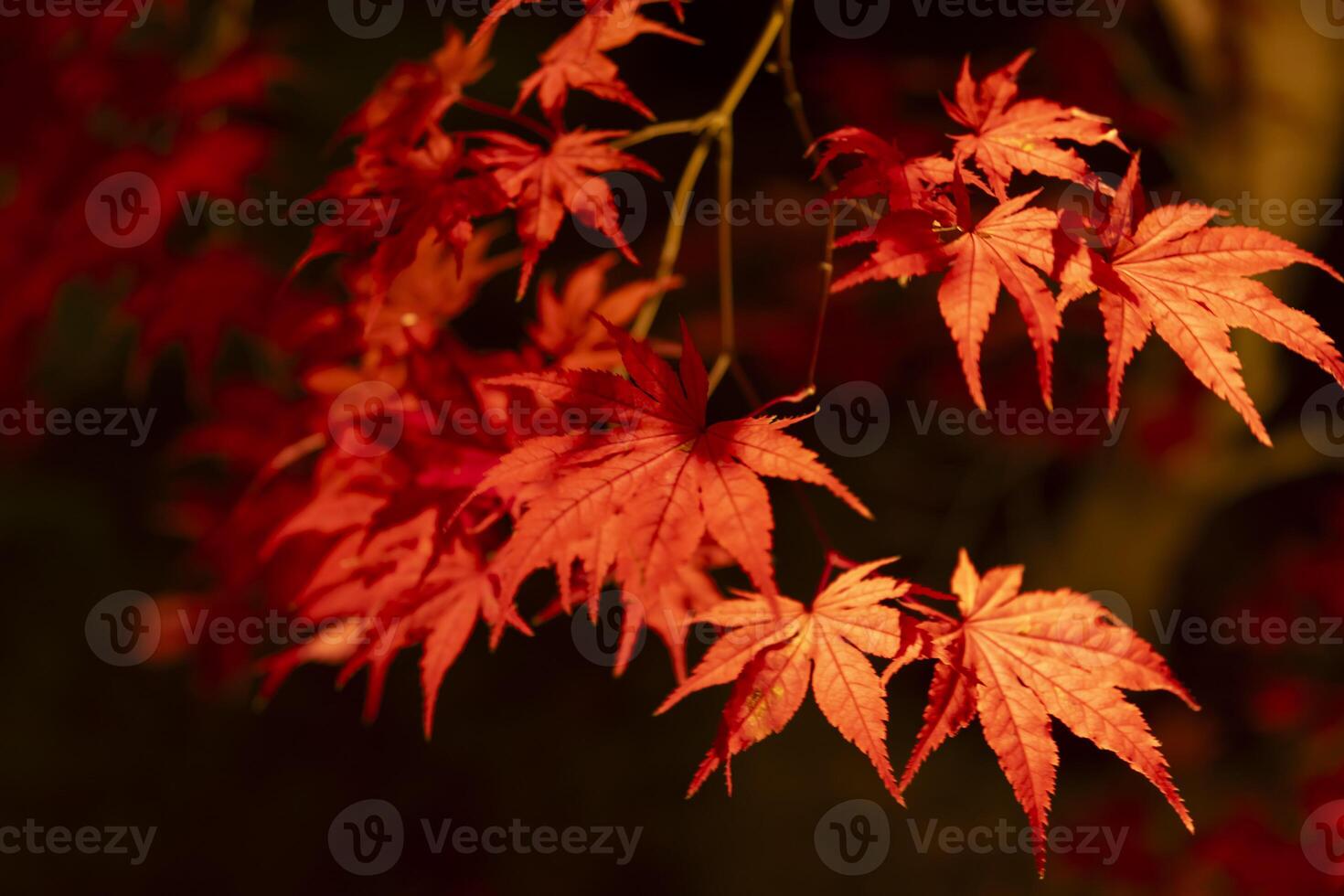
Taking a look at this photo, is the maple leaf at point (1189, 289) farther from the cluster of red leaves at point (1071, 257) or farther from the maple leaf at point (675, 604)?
the maple leaf at point (675, 604)

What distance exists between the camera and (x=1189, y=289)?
97 centimetres

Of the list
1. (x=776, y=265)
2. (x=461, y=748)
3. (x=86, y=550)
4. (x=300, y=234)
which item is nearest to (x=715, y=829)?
(x=461, y=748)

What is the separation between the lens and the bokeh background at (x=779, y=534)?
2182 millimetres

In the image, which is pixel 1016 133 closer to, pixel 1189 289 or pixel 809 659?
pixel 1189 289

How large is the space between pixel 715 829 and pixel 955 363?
162 centimetres

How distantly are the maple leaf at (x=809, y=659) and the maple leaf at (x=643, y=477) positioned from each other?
0.12 meters

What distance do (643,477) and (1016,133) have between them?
0.55 meters

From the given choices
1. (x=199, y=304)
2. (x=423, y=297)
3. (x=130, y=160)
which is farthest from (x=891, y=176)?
(x=130, y=160)

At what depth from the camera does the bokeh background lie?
7.16 ft

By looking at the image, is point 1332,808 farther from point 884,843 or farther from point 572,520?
point 572,520

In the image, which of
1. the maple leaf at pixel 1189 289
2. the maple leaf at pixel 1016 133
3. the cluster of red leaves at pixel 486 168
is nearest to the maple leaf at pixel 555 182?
the cluster of red leaves at pixel 486 168

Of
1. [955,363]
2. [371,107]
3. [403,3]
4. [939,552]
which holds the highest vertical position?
[403,3]

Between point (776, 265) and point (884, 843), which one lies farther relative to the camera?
point (776, 265)

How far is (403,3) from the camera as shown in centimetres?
412
